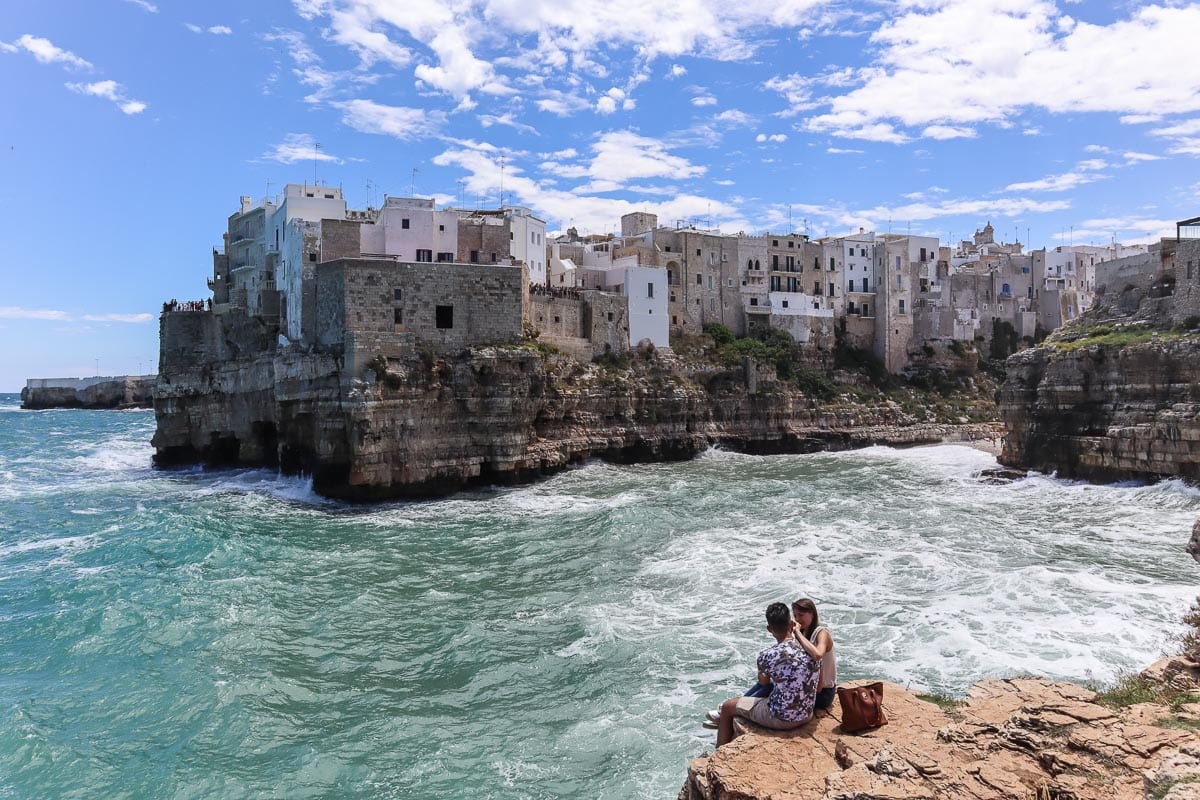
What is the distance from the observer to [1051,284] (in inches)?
2680

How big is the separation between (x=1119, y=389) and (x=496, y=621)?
2861 cm

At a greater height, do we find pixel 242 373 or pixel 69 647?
pixel 242 373

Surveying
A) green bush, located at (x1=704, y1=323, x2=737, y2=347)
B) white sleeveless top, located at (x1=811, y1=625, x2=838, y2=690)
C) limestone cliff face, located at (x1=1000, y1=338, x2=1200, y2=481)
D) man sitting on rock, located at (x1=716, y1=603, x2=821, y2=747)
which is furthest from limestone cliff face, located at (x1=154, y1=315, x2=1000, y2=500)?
white sleeveless top, located at (x1=811, y1=625, x2=838, y2=690)

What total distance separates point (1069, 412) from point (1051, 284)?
39285 mm

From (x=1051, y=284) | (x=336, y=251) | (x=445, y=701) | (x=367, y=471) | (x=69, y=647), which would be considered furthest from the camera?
(x=1051, y=284)

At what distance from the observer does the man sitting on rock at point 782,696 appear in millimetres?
7434

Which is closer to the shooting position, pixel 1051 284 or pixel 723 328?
pixel 723 328

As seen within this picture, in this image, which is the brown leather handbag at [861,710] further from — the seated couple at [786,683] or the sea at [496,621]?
the sea at [496,621]

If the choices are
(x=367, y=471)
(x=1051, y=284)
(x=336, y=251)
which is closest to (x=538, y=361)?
(x=367, y=471)

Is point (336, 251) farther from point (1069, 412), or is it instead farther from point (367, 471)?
point (1069, 412)

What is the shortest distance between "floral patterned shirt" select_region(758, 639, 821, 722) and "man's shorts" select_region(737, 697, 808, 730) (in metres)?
0.04

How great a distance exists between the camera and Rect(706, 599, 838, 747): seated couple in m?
7.46

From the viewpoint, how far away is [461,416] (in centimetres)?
3400

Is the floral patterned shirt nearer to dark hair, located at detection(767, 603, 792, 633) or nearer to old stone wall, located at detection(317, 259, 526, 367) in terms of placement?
dark hair, located at detection(767, 603, 792, 633)
